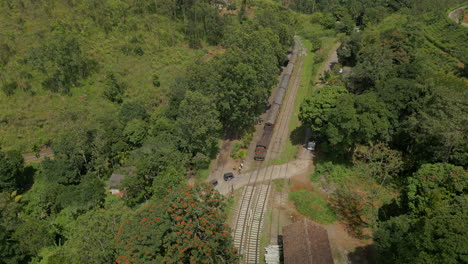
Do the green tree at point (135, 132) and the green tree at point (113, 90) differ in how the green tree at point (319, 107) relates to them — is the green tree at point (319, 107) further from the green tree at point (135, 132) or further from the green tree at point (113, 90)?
the green tree at point (113, 90)

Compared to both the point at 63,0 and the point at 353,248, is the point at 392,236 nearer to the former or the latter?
the point at 353,248

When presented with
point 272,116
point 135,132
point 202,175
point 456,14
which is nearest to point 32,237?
point 135,132

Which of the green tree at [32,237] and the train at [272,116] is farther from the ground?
the train at [272,116]

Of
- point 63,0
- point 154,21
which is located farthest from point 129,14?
point 63,0

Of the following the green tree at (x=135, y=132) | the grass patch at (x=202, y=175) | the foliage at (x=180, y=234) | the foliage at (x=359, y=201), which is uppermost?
the foliage at (x=180, y=234)

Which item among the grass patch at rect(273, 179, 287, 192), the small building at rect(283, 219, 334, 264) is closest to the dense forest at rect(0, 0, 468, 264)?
the small building at rect(283, 219, 334, 264)

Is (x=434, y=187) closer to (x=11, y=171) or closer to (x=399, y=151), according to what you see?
(x=399, y=151)

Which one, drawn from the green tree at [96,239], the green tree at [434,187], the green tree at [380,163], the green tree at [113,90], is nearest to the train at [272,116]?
→ the green tree at [380,163]

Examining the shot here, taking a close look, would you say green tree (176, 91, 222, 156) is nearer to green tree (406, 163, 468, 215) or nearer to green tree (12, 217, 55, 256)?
green tree (12, 217, 55, 256)
